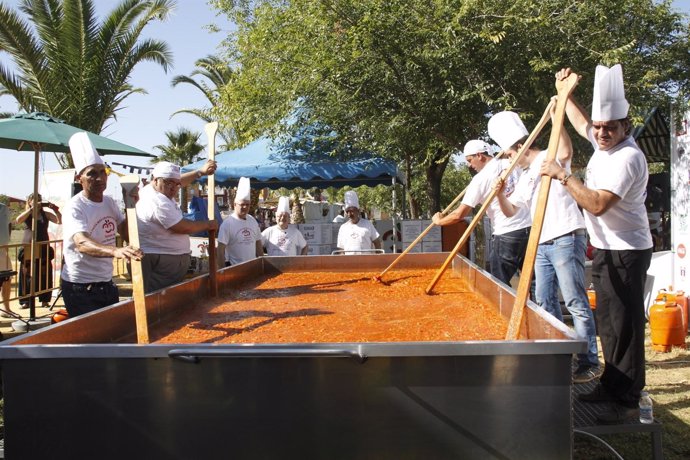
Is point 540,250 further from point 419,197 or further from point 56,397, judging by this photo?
point 419,197

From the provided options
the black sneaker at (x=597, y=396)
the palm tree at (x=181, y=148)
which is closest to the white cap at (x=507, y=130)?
the black sneaker at (x=597, y=396)

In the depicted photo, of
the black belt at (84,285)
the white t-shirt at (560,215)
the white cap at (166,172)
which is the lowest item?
the black belt at (84,285)

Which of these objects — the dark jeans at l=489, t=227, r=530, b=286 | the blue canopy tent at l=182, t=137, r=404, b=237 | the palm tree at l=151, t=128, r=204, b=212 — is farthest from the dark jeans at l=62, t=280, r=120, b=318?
the palm tree at l=151, t=128, r=204, b=212

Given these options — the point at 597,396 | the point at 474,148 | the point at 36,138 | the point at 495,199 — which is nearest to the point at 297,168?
the point at 36,138

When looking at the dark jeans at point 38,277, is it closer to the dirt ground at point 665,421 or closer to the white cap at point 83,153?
the white cap at point 83,153

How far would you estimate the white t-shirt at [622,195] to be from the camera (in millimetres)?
2770

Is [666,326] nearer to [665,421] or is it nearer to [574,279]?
[665,421]

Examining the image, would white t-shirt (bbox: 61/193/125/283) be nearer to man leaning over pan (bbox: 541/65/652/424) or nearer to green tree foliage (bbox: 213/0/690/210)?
man leaning over pan (bbox: 541/65/652/424)

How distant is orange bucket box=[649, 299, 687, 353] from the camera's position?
564cm

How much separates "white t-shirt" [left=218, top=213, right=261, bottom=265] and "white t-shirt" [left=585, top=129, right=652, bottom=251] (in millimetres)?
3636

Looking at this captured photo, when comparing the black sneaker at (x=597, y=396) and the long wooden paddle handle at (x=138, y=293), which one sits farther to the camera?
the black sneaker at (x=597, y=396)

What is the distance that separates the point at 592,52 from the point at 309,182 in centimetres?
501

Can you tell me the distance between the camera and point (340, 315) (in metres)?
3.12

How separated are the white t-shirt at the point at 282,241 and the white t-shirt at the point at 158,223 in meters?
2.03
